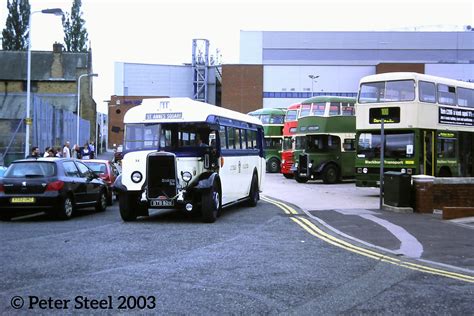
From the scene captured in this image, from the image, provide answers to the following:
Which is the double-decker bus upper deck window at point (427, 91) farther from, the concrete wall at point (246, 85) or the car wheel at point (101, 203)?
the concrete wall at point (246, 85)

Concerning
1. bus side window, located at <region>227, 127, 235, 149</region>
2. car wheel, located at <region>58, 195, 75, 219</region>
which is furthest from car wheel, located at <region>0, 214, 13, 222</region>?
bus side window, located at <region>227, 127, 235, 149</region>

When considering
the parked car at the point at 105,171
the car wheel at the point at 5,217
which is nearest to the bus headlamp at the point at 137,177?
the car wheel at the point at 5,217

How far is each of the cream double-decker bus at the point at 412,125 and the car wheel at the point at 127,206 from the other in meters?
9.90

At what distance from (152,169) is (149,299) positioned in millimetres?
6472

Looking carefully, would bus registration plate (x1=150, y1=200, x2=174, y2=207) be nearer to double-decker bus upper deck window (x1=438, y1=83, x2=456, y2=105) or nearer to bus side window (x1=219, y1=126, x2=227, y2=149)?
bus side window (x1=219, y1=126, x2=227, y2=149)

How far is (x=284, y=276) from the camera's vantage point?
23.2 ft

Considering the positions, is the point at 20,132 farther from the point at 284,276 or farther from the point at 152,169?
the point at 284,276

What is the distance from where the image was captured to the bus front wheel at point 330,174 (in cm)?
2856

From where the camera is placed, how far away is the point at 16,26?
6322 cm

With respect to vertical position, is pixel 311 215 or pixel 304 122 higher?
pixel 304 122

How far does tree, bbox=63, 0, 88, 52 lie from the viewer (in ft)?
224

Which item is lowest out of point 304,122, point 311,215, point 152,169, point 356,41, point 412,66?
point 311,215

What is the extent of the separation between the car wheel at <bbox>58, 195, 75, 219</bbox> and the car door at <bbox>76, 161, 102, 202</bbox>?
2.86 feet

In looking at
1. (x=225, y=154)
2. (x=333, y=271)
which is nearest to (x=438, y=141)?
(x=225, y=154)
